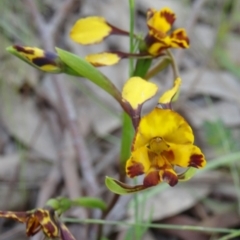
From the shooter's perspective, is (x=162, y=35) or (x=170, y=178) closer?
(x=170, y=178)

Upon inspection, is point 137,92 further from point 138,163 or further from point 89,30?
point 89,30

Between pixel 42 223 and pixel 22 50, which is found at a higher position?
pixel 22 50

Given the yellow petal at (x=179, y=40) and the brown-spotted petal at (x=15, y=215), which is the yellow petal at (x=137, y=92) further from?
the brown-spotted petal at (x=15, y=215)

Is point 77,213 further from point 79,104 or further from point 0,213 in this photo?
point 0,213

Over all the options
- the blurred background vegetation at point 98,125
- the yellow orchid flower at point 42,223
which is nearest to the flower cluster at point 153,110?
the yellow orchid flower at point 42,223

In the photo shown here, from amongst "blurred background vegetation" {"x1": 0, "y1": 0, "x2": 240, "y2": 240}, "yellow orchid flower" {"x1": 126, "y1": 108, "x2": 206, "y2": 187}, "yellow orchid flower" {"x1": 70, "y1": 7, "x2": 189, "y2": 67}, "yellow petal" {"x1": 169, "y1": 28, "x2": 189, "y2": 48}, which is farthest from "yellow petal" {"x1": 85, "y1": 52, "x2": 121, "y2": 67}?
"blurred background vegetation" {"x1": 0, "y1": 0, "x2": 240, "y2": 240}

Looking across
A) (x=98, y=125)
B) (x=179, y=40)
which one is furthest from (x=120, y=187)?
(x=98, y=125)

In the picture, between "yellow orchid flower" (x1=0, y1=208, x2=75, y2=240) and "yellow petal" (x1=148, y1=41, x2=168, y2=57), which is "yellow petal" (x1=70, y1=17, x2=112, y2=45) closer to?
"yellow petal" (x1=148, y1=41, x2=168, y2=57)
